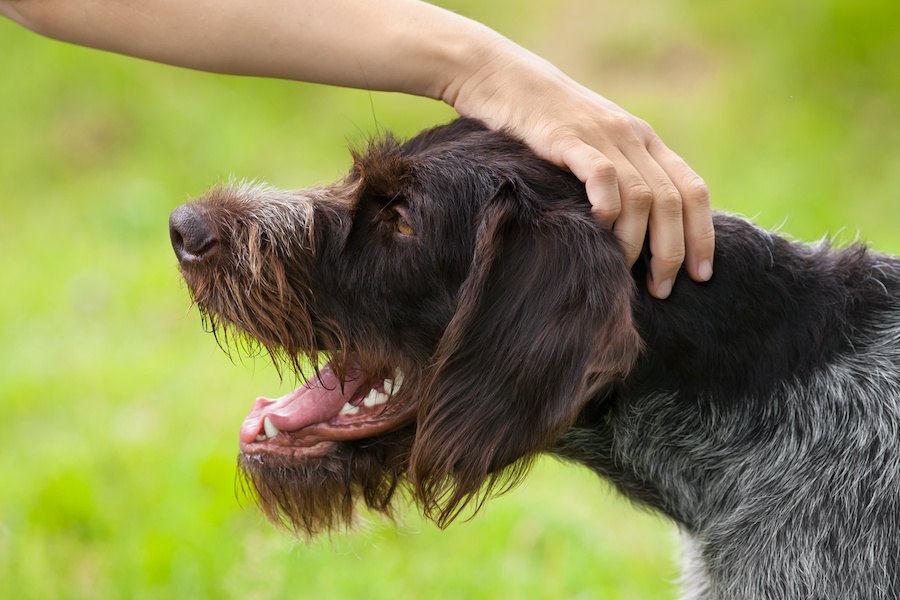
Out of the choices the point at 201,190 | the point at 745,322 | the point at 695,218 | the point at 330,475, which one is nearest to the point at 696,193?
the point at 695,218

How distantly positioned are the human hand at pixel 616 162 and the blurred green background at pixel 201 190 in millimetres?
622

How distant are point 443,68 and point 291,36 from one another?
0.47 meters

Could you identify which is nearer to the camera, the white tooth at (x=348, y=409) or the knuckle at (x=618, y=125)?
the knuckle at (x=618, y=125)

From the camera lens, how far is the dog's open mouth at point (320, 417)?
312cm

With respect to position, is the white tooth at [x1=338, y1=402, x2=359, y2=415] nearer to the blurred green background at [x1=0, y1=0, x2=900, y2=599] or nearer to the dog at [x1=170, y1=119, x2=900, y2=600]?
the dog at [x1=170, y1=119, x2=900, y2=600]

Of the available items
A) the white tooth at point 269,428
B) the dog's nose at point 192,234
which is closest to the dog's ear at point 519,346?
the white tooth at point 269,428

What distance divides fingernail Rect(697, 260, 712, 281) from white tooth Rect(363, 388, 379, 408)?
925 mm

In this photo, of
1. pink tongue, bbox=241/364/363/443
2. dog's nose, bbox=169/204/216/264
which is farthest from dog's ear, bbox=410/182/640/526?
dog's nose, bbox=169/204/216/264

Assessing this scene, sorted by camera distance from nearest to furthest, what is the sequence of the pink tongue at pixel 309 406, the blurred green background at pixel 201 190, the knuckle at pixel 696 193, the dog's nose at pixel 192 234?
the knuckle at pixel 696 193 → the dog's nose at pixel 192 234 → the pink tongue at pixel 309 406 → the blurred green background at pixel 201 190

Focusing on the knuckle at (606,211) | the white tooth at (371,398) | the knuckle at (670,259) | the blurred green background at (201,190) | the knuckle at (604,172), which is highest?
the knuckle at (604,172)

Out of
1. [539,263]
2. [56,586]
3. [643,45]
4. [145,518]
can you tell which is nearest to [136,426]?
[145,518]

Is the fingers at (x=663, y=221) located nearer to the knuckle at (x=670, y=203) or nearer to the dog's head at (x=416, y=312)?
the knuckle at (x=670, y=203)

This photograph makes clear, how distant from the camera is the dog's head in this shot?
2693mm

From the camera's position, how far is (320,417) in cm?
316
